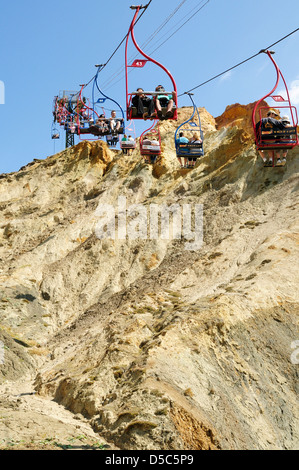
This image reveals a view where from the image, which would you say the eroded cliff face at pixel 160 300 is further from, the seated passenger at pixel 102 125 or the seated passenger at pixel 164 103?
the seated passenger at pixel 164 103

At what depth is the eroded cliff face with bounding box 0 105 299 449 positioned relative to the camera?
46.8ft

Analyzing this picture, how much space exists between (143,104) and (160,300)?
682 centimetres

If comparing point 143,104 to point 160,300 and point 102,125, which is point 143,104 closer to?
point 160,300

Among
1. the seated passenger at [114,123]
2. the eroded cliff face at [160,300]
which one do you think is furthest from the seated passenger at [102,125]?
the eroded cliff face at [160,300]

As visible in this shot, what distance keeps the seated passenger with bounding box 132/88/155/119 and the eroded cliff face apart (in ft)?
20.3

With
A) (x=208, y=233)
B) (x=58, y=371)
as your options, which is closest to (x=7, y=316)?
(x=58, y=371)

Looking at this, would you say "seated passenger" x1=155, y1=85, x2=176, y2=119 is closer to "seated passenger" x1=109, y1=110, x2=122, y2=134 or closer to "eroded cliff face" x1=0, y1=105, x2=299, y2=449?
"eroded cliff face" x1=0, y1=105, x2=299, y2=449

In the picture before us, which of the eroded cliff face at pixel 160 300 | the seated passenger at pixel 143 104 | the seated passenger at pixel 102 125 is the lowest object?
the eroded cliff face at pixel 160 300

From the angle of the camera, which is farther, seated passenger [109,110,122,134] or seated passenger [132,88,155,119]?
seated passenger [109,110,122,134]

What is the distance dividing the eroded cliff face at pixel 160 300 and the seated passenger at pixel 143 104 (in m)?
6.18

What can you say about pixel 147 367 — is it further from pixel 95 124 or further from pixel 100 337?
pixel 95 124

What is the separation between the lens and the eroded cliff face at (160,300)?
562 inches

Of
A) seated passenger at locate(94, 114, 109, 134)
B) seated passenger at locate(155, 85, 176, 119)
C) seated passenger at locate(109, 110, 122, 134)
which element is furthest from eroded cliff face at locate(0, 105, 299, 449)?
seated passenger at locate(155, 85, 176, 119)

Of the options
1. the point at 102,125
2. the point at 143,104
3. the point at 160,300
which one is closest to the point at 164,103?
the point at 143,104
